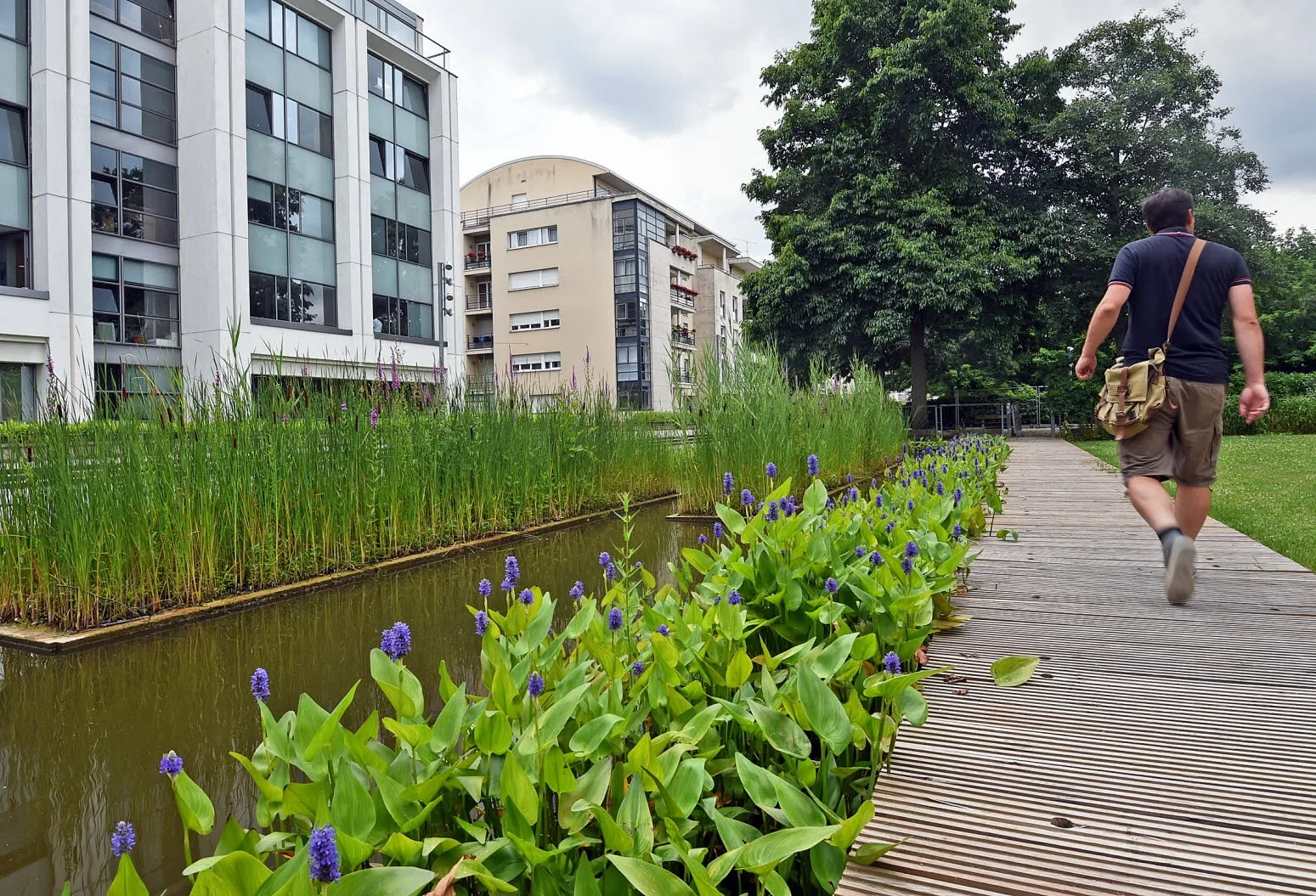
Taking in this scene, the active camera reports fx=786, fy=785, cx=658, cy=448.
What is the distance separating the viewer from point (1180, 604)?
9.06 feet

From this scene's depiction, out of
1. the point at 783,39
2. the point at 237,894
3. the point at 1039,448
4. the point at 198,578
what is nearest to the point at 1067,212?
the point at 1039,448

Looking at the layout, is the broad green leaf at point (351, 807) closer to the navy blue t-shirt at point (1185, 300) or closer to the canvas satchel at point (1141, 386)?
the canvas satchel at point (1141, 386)

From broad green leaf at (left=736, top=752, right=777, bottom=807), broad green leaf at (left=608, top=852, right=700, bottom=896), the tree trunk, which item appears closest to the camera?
broad green leaf at (left=608, top=852, right=700, bottom=896)

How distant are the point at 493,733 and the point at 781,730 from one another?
49 centimetres

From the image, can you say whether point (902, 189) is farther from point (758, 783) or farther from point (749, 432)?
point (758, 783)

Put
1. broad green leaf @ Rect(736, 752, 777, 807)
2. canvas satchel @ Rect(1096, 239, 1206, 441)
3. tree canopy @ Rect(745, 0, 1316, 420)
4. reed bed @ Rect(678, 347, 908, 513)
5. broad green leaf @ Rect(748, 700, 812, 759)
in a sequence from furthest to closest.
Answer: tree canopy @ Rect(745, 0, 1316, 420) < reed bed @ Rect(678, 347, 908, 513) < canvas satchel @ Rect(1096, 239, 1206, 441) < broad green leaf @ Rect(748, 700, 812, 759) < broad green leaf @ Rect(736, 752, 777, 807)

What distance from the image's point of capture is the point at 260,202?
733 inches

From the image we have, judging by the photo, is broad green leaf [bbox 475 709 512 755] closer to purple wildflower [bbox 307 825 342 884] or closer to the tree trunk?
A: purple wildflower [bbox 307 825 342 884]

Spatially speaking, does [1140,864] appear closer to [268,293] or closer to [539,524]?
[539,524]

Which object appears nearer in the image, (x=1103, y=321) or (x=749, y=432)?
(x=1103, y=321)

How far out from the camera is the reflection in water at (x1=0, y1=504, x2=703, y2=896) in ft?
5.40

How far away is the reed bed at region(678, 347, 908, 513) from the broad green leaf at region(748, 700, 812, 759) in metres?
4.10

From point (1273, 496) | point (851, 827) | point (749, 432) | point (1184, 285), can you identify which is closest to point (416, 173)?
point (749, 432)

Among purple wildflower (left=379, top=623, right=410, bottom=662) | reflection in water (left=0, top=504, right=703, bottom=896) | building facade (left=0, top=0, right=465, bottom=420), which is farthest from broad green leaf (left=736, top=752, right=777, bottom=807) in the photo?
building facade (left=0, top=0, right=465, bottom=420)
